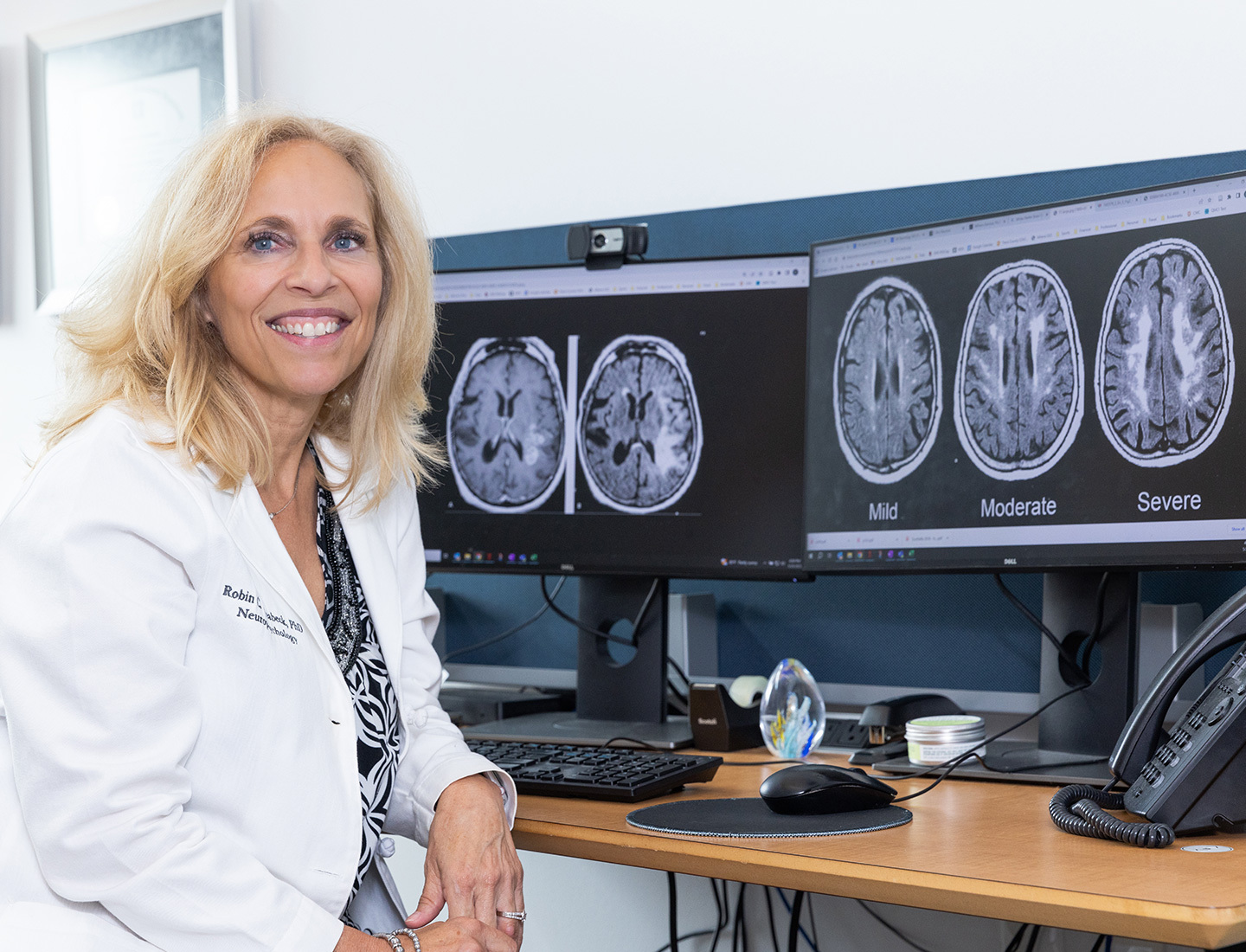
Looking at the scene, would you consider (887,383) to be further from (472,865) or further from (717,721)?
(472,865)

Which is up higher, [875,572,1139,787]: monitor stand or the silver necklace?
the silver necklace

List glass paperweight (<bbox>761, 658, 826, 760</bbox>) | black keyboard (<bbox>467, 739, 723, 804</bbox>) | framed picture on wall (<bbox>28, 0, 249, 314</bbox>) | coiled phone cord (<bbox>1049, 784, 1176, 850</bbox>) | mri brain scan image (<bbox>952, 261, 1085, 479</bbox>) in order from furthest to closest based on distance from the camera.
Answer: framed picture on wall (<bbox>28, 0, 249, 314</bbox>) < glass paperweight (<bbox>761, 658, 826, 760</bbox>) < mri brain scan image (<bbox>952, 261, 1085, 479</bbox>) < black keyboard (<bbox>467, 739, 723, 804</bbox>) < coiled phone cord (<bbox>1049, 784, 1176, 850</bbox>)

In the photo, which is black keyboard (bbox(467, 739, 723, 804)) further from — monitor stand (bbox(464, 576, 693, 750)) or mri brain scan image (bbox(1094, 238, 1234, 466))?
mri brain scan image (bbox(1094, 238, 1234, 466))

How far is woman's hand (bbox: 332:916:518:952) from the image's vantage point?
1061 millimetres

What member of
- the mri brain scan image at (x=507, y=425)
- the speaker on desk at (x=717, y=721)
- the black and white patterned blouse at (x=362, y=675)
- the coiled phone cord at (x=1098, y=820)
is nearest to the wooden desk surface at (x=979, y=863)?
the coiled phone cord at (x=1098, y=820)

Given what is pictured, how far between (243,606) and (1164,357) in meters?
0.93

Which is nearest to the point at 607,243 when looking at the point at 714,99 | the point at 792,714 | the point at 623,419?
the point at 623,419

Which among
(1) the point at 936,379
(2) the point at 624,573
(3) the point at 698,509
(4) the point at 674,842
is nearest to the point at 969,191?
(1) the point at 936,379

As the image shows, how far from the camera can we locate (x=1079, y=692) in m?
1.36

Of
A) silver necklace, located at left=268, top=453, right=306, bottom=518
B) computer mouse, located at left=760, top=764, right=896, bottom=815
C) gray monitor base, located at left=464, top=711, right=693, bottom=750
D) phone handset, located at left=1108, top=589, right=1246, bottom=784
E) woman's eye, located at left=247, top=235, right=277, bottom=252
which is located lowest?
gray monitor base, located at left=464, top=711, right=693, bottom=750

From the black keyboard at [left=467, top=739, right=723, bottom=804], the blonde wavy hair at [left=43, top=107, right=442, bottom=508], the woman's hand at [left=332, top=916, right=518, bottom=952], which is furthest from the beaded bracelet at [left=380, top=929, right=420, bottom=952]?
the blonde wavy hair at [left=43, top=107, right=442, bottom=508]

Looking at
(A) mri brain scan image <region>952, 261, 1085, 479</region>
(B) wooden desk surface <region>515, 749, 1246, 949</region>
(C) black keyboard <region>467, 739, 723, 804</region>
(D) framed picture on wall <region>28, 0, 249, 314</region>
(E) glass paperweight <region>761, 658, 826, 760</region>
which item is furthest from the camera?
(D) framed picture on wall <region>28, 0, 249, 314</region>

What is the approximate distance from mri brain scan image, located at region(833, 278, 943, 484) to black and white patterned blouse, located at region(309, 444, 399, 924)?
604mm

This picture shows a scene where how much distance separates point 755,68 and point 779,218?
9.7 inches
